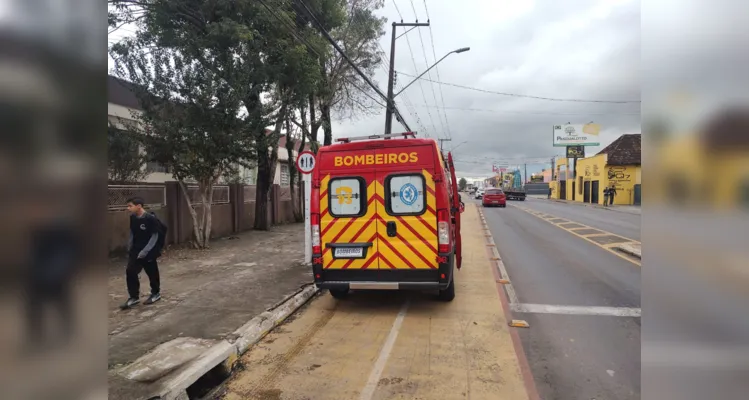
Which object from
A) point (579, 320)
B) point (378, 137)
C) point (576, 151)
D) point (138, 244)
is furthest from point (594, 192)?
point (138, 244)

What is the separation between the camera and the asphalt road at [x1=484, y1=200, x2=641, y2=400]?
12.5 feet

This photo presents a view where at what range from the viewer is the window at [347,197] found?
6094 millimetres

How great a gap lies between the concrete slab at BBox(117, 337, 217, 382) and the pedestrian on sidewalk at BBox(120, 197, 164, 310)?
1.85 meters

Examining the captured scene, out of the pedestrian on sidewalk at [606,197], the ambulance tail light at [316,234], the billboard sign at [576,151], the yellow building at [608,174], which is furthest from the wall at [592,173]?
the ambulance tail light at [316,234]

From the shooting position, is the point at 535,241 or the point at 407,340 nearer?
the point at 407,340

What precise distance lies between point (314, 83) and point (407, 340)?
10.7 meters

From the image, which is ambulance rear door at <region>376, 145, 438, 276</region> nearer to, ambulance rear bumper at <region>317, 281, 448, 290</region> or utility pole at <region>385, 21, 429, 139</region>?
ambulance rear bumper at <region>317, 281, 448, 290</region>

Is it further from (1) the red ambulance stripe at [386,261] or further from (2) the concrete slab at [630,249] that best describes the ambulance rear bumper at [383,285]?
(2) the concrete slab at [630,249]

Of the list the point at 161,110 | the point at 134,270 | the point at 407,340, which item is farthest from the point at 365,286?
the point at 161,110

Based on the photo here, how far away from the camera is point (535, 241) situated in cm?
1305

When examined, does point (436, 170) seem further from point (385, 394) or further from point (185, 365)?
point (185, 365)

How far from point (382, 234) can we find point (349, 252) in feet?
1.81

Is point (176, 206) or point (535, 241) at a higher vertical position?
point (176, 206)

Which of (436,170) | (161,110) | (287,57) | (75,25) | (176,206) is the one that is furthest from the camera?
(287,57)
